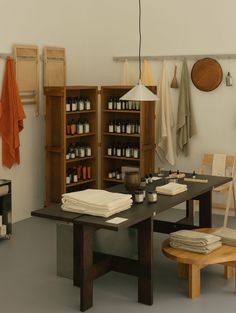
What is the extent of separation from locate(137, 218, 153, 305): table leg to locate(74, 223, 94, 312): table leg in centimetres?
39

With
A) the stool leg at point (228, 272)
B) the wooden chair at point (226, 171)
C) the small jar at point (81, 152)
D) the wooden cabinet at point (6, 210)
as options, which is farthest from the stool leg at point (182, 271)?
the small jar at point (81, 152)

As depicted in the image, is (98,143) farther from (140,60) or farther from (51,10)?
(51,10)

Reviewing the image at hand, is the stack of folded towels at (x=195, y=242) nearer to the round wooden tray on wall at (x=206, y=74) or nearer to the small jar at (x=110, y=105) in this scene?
the round wooden tray on wall at (x=206, y=74)

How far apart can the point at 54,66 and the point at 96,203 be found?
3.57m

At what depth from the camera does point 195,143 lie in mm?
7246

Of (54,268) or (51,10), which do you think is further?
(51,10)

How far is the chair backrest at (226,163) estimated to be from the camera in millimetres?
6785

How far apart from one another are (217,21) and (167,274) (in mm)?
3418

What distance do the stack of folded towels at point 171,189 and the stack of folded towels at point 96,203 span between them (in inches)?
21.3

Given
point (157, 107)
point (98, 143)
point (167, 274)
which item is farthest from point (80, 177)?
point (167, 274)

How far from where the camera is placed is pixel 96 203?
13.5ft

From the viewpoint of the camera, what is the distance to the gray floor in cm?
424

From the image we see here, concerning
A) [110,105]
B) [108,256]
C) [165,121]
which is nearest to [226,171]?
[165,121]

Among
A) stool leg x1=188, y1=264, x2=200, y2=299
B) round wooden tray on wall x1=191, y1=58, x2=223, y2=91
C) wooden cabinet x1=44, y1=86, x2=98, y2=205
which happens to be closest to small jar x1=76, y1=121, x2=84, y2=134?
wooden cabinet x1=44, y1=86, x2=98, y2=205
